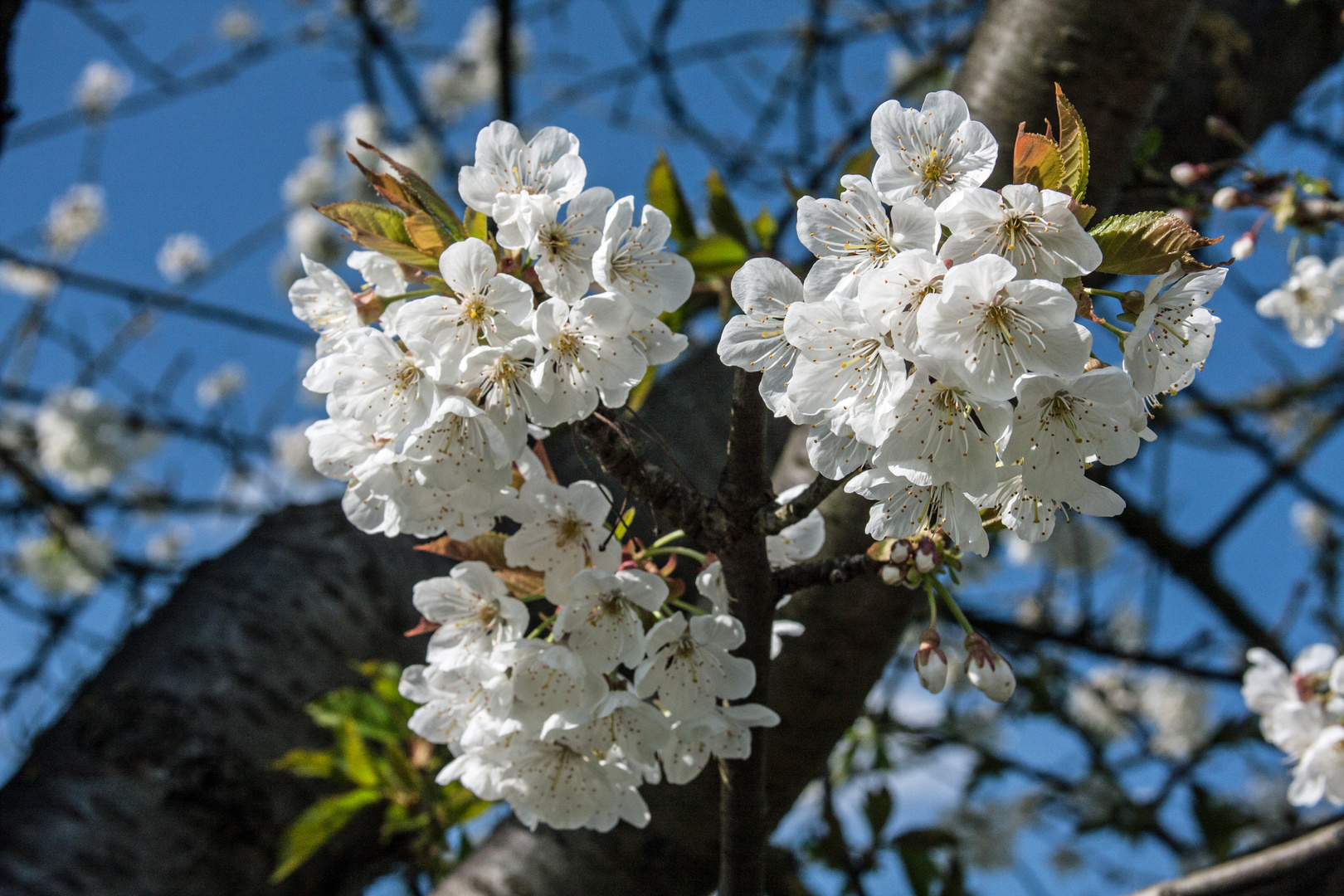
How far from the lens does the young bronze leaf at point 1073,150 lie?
82 cm

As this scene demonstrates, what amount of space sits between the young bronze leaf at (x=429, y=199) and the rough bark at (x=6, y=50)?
178 centimetres

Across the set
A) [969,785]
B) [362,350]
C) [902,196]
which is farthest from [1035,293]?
[969,785]

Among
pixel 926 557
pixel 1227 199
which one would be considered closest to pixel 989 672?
pixel 926 557

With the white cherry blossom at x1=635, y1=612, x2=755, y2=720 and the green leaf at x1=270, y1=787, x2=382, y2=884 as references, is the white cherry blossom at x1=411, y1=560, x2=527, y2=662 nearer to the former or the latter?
the white cherry blossom at x1=635, y1=612, x2=755, y2=720

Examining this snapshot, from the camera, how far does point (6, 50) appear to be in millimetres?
2176

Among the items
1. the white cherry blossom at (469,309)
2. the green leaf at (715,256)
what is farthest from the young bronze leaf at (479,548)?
the green leaf at (715,256)

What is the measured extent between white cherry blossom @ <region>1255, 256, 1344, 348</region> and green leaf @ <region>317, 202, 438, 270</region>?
1.73 m

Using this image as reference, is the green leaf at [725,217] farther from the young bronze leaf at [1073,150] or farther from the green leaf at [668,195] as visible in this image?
the young bronze leaf at [1073,150]

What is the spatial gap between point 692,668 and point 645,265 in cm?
44

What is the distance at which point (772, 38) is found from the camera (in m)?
3.75

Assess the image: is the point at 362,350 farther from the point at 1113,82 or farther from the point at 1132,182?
the point at 1132,182

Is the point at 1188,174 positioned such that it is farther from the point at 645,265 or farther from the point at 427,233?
the point at 427,233

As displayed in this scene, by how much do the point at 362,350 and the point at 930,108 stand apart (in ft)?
2.02

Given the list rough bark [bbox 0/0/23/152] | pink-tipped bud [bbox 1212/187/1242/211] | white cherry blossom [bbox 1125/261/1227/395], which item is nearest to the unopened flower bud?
pink-tipped bud [bbox 1212/187/1242/211]
